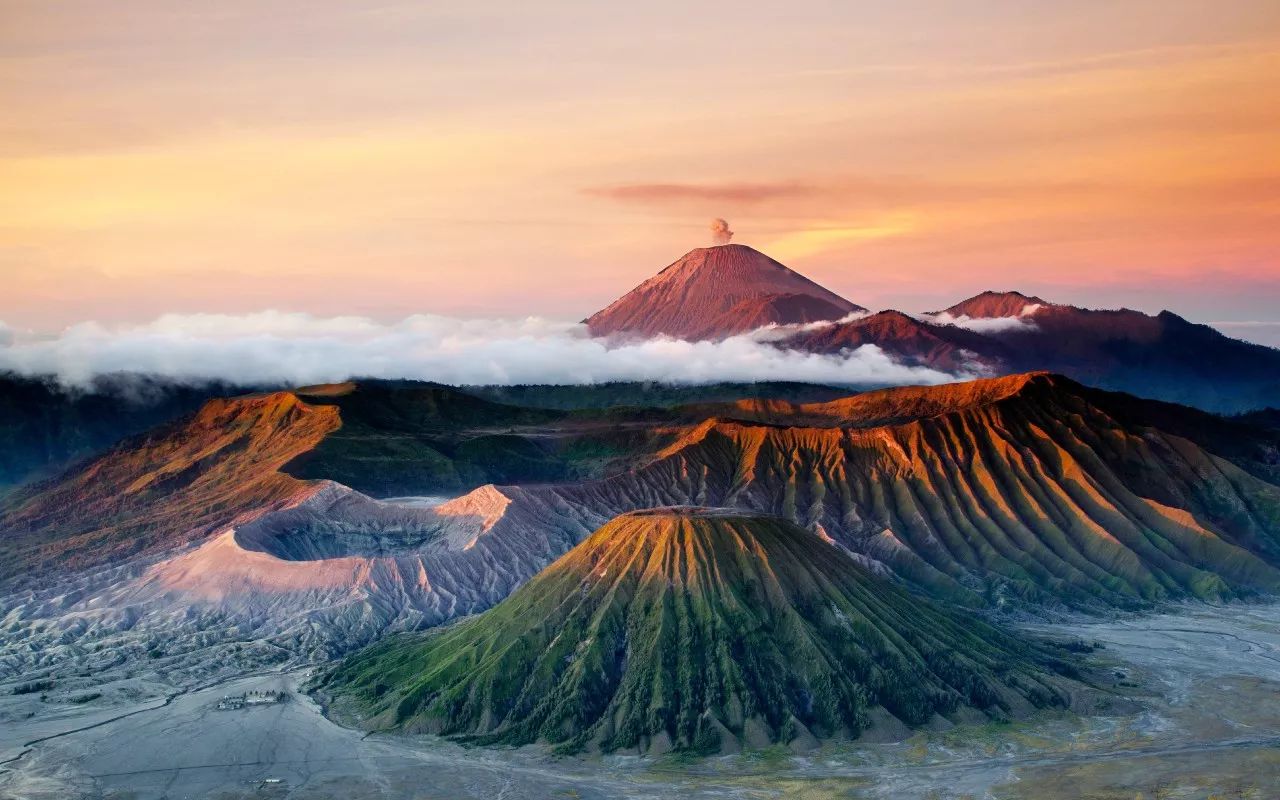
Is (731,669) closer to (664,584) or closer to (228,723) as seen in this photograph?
(664,584)

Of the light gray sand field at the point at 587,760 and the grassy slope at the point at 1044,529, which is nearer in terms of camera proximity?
the light gray sand field at the point at 587,760

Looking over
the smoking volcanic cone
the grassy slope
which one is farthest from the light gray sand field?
the grassy slope

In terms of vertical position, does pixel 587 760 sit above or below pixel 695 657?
below

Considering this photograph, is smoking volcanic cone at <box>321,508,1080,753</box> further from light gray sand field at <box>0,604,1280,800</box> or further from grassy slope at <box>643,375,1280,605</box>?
grassy slope at <box>643,375,1280,605</box>

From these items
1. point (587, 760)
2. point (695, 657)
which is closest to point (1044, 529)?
point (695, 657)

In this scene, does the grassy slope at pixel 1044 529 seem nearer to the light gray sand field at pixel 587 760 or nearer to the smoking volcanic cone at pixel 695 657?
the smoking volcanic cone at pixel 695 657

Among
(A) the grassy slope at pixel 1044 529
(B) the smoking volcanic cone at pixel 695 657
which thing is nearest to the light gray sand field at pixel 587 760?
(B) the smoking volcanic cone at pixel 695 657

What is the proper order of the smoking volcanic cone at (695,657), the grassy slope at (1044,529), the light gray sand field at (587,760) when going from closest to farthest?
the light gray sand field at (587,760) → the smoking volcanic cone at (695,657) → the grassy slope at (1044,529)

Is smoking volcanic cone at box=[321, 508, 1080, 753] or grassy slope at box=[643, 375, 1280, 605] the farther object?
grassy slope at box=[643, 375, 1280, 605]

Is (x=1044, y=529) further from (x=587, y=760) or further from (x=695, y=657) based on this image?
(x=587, y=760)
